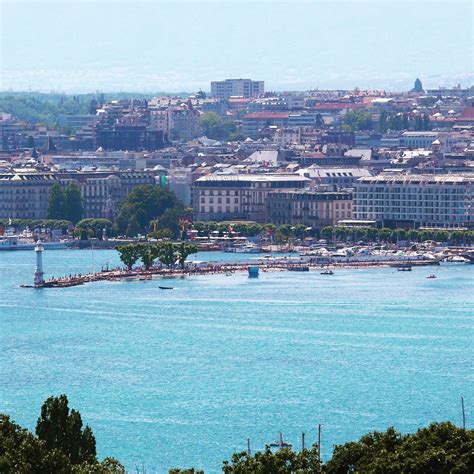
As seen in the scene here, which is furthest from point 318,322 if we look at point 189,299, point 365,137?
point 365,137

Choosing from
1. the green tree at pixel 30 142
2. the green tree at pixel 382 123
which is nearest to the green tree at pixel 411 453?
the green tree at pixel 30 142

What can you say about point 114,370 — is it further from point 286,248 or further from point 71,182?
point 71,182

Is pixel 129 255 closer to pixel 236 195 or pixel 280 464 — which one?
pixel 236 195

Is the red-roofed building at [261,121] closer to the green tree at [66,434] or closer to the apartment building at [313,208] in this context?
the apartment building at [313,208]

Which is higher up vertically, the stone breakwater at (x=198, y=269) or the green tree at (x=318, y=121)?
the green tree at (x=318, y=121)

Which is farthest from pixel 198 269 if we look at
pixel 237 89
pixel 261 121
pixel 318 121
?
pixel 237 89

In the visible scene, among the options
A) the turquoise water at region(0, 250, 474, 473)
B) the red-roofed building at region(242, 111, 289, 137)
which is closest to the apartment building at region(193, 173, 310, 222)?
the turquoise water at region(0, 250, 474, 473)
